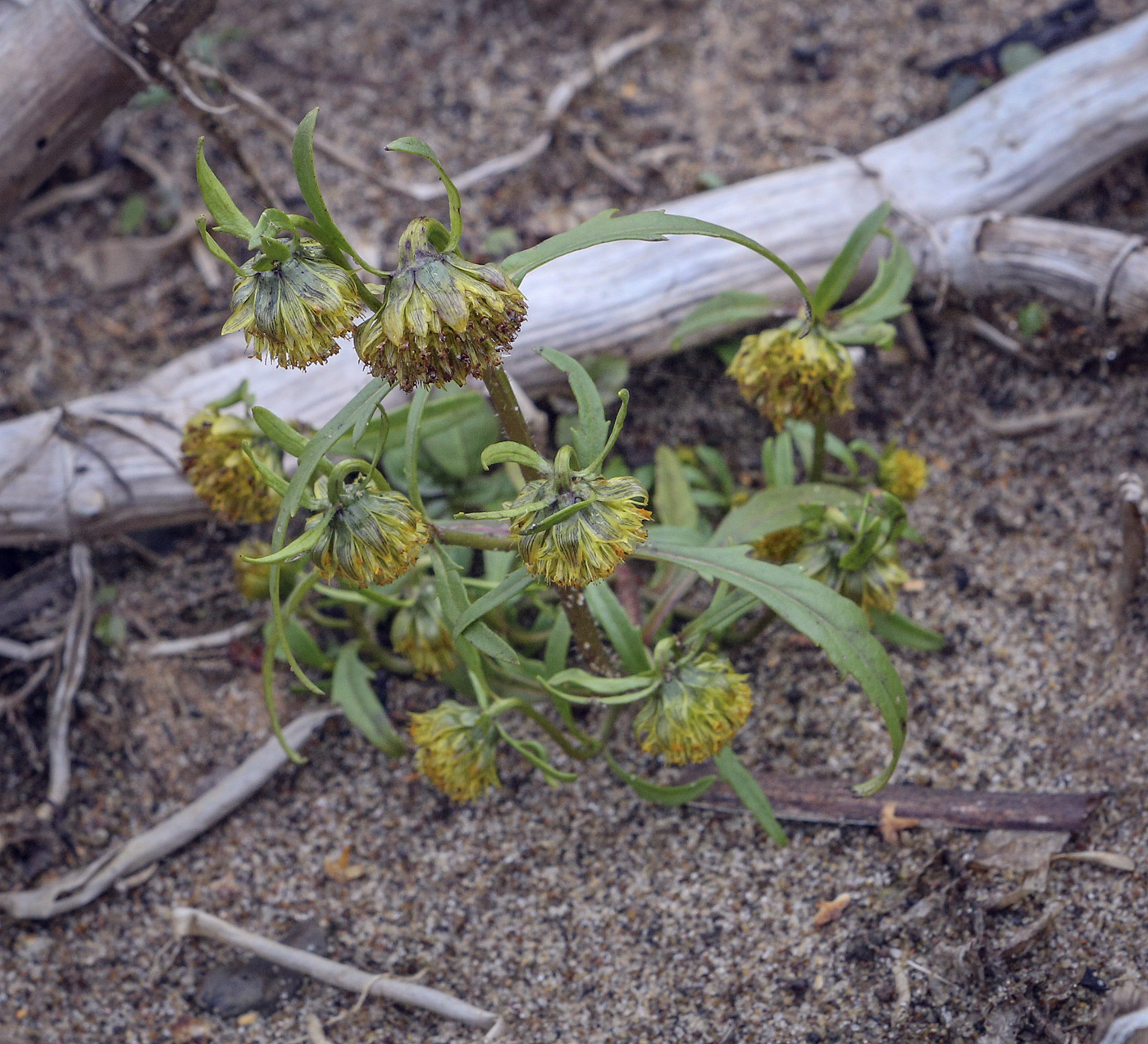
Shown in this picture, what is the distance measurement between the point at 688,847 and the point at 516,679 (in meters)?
0.50

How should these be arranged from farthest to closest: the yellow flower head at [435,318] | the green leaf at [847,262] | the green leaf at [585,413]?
the green leaf at [847,262] → the green leaf at [585,413] → the yellow flower head at [435,318]

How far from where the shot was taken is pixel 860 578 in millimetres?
1997

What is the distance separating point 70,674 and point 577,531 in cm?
157

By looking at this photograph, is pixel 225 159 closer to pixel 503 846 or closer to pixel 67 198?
pixel 67 198

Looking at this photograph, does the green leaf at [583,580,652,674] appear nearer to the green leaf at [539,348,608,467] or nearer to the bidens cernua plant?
the bidens cernua plant

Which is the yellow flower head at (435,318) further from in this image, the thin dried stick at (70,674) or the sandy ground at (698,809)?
the thin dried stick at (70,674)

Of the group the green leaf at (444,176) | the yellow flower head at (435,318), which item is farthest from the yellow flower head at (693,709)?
the green leaf at (444,176)

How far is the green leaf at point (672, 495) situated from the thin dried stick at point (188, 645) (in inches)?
41.8

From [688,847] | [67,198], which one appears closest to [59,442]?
[67,198]

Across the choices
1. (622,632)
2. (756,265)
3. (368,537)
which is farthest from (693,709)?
(756,265)

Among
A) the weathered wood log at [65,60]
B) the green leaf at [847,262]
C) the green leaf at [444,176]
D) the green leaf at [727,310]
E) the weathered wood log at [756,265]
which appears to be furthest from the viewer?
the weathered wood log at [756,265]

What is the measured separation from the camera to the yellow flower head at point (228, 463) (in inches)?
78.4

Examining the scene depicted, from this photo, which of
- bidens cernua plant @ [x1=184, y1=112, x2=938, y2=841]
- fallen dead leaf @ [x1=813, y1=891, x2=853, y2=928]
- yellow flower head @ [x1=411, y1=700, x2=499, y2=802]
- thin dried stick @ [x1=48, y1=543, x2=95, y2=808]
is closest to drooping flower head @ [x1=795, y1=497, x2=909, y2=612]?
bidens cernua plant @ [x1=184, y1=112, x2=938, y2=841]

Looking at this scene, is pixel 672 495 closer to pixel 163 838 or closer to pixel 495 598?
pixel 495 598
